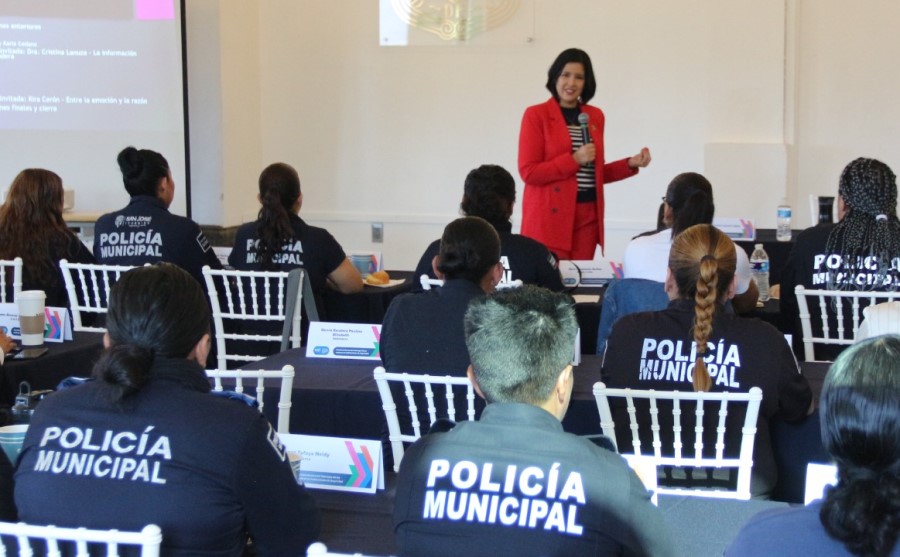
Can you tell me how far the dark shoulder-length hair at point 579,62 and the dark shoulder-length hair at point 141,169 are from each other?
1844mm

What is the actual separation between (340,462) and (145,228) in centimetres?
267

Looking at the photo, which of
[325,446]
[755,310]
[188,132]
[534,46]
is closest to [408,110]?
[534,46]

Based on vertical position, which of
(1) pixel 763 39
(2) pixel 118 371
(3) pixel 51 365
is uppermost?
(1) pixel 763 39

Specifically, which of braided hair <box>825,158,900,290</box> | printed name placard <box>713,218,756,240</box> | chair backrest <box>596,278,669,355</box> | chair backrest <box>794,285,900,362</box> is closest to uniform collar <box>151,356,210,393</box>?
chair backrest <box>596,278,669,355</box>

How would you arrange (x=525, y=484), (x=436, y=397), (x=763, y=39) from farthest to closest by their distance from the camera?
(x=763, y=39), (x=436, y=397), (x=525, y=484)

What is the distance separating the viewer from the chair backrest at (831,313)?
326 cm

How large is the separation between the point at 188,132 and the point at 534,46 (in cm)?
230

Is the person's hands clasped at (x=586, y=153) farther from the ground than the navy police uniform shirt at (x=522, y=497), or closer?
farther from the ground

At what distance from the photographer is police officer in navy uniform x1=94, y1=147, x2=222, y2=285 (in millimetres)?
4371

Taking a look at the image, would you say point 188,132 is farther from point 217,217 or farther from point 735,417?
point 735,417

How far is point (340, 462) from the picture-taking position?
78.7 inches

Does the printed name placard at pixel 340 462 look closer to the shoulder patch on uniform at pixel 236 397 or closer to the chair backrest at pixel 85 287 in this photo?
the shoulder patch on uniform at pixel 236 397

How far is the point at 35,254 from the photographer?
4320 millimetres

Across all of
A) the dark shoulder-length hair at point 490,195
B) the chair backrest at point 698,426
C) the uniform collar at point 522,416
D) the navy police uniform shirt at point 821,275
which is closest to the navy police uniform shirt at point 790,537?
the uniform collar at point 522,416
